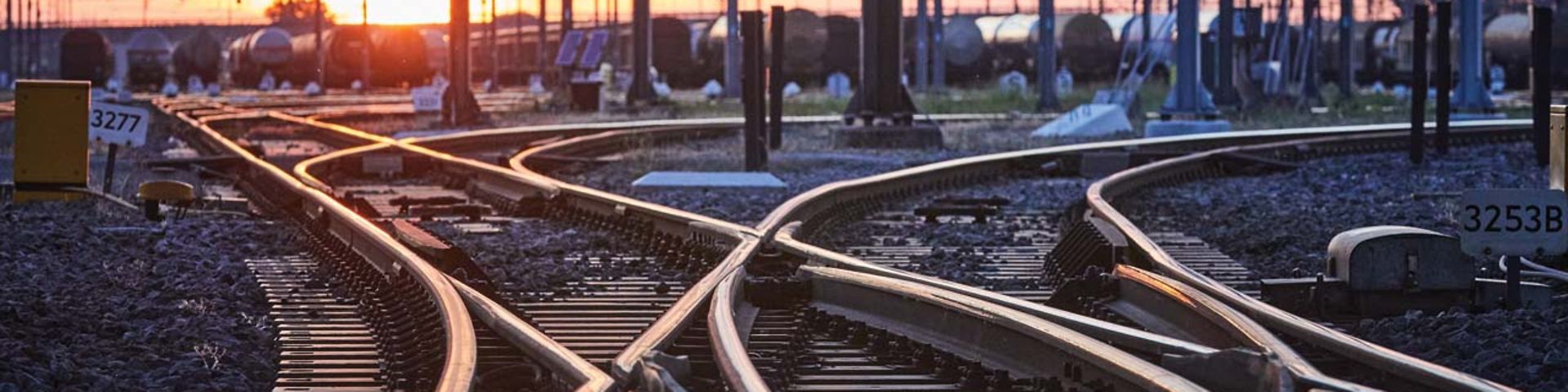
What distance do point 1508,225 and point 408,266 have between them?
4249 millimetres

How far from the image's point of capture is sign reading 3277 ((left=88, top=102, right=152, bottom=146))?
16.0 m

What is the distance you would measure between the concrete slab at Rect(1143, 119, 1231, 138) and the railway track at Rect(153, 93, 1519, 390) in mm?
15521

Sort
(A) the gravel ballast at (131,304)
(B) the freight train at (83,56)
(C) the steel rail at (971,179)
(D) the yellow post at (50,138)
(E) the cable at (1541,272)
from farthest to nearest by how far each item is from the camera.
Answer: (B) the freight train at (83,56) → (D) the yellow post at (50,138) → (E) the cable at (1541,272) → (A) the gravel ballast at (131,304) → (C) the steel rail at (971,179)

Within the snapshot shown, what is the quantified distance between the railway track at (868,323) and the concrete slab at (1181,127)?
1552 centimetres

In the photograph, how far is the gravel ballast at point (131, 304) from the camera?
7066 millimetres

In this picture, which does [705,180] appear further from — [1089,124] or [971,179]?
[1089,124]

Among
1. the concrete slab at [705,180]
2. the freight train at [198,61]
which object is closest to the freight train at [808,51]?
the freight train at [198,61]

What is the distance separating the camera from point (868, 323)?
26.8 feet

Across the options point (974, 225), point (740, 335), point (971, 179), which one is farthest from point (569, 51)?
point (740, 335)

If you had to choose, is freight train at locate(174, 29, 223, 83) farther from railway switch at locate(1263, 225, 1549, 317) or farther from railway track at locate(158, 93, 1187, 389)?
railway switch at locate(1263, 225, 1549, 317)

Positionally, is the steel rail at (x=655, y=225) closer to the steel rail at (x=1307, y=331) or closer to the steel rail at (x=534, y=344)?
the steel rail at (x=534, y=344)

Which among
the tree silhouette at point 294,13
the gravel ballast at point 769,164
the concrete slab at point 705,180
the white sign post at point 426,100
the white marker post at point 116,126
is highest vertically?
the tree silhouette at point 294,13

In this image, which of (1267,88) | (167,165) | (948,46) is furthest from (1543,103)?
(948,46)

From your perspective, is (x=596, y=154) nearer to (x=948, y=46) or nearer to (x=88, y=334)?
(x=88, y=334)
